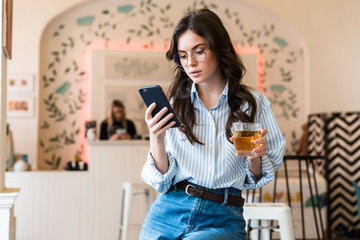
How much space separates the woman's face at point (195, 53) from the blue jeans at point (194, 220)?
0.39 m

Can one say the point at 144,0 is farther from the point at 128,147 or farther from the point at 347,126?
the point at 347,126

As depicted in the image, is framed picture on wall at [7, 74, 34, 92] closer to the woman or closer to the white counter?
the white counter

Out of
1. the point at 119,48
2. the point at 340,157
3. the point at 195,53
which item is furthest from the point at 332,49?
the point at 195,53

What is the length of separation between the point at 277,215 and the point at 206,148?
3.59ft

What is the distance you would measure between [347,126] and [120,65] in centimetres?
304

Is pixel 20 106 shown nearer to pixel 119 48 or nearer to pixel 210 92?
pixel 119 48

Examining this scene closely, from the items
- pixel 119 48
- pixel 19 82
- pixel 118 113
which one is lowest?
pixel 118 113

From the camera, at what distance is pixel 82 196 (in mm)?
4801

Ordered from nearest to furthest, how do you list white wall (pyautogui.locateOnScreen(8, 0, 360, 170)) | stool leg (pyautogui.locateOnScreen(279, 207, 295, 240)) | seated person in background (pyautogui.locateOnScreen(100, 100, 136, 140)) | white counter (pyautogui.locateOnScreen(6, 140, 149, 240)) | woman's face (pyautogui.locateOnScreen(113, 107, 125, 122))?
stool leg (pyautogui.locateOnScreen(279, 207, 295, 240)) < white counter (pyautogui.locateOnScreen(6, 140, 149, 240)) < seated person in background (pyautogui.locateOnScreen(100, 100, 136, 140)) < woman's face (pyautogui.locateOnScreen(113, 107, 125, 122)) < white wall (pyautogui.locateOnScreen(8, 0, 360, 170))

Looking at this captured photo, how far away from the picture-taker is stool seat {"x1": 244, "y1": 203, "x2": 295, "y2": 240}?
8.30 ft

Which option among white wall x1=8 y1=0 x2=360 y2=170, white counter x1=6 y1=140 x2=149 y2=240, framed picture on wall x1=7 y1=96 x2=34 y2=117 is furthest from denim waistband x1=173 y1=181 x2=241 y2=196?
white wall x1=8 y1=0 x2=360 y2=170

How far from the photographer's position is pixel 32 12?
20.7ft

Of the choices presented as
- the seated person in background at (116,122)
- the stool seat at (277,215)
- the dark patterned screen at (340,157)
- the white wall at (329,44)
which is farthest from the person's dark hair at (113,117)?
the stool seat at (277,215)

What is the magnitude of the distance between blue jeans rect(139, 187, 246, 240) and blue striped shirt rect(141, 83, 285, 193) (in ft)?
0.16
